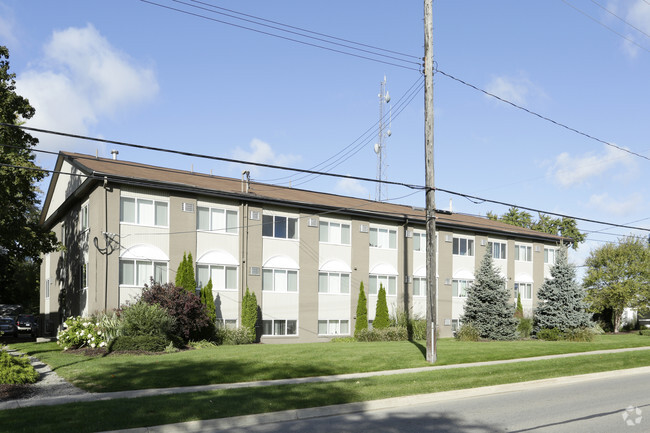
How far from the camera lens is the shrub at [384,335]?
29703 mm

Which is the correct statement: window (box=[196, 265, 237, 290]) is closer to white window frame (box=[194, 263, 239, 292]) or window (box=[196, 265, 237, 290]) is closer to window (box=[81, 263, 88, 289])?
white window frame (box=[194, 263, 239, 292])

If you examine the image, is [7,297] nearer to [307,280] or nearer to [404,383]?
[307,280]

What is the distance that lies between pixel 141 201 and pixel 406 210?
19.7 meters

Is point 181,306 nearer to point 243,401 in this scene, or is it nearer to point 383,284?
point 243,401

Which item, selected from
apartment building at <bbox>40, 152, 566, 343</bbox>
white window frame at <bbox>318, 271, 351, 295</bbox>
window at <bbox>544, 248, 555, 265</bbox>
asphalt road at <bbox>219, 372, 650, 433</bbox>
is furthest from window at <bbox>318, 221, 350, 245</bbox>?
asphalt road at <bbox>219, 372, 650, 433</bbox>

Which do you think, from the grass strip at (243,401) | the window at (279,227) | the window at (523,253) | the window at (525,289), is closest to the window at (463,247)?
the window at (523,253)

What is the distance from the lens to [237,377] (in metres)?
15.3

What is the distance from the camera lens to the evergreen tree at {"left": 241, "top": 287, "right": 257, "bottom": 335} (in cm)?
2861

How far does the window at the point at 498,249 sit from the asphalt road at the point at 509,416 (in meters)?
27.9

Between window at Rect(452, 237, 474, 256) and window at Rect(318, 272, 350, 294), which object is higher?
window at Rect(452, 237, 474, 256)

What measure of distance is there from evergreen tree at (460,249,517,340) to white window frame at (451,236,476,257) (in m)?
6.55

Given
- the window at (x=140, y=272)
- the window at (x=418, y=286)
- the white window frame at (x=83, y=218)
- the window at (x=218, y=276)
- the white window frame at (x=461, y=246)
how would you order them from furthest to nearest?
the white window frame at (x=461, y=246)
the window at (x=418, y=286)
the white window frame at (x=83, y=218)
the window at (x=218, y=276)
the window at (x=140, y=272)

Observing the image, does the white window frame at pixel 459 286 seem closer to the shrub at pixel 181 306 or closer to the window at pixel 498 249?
the window at pixel 498 249

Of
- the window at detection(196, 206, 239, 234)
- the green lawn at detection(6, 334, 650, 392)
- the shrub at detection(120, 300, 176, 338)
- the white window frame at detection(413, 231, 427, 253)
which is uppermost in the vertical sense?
the window at detection(196, 206, 239, 234)
